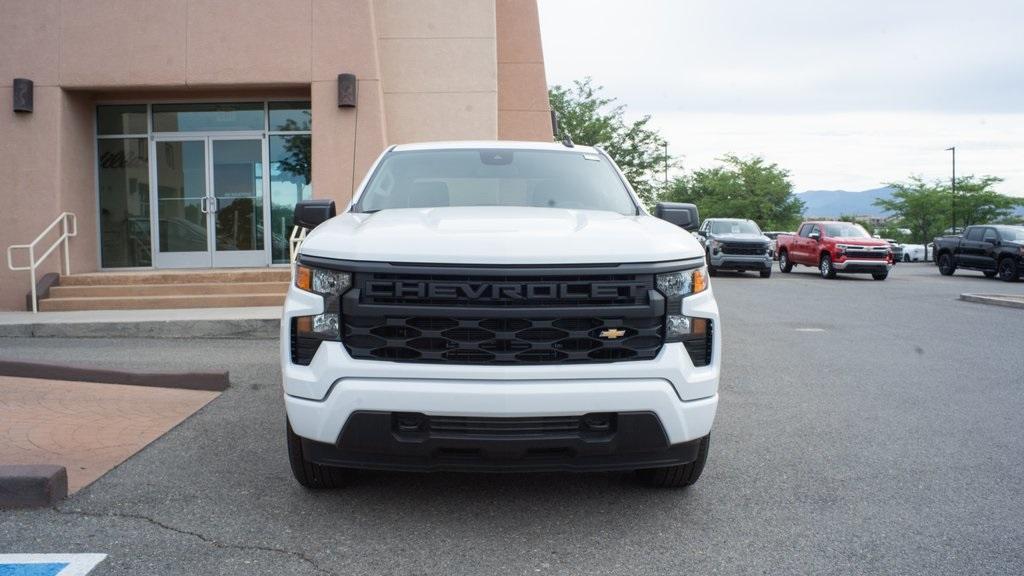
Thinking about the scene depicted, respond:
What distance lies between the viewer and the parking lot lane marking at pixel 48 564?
3.24m

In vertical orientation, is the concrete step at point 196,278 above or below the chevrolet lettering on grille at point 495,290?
below

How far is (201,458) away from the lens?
16.1 ft

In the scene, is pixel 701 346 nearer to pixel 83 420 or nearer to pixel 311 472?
pixel 311 472

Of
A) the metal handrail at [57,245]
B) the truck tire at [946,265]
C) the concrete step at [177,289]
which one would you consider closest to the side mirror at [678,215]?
the concrete step at [177,289]

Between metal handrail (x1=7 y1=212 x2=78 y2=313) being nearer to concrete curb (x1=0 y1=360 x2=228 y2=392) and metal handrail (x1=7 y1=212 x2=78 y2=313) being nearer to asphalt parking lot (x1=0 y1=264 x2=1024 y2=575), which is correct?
concrete curb (x1=0 y1=360 x2=228 y2=392)

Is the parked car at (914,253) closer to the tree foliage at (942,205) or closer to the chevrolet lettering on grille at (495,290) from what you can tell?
the tree foliage at (942,205)

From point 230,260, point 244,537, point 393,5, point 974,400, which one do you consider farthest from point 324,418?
point 393,5

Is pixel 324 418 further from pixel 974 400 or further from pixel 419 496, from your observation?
pixel 974 400

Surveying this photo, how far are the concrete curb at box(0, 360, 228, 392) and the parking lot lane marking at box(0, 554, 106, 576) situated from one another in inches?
140

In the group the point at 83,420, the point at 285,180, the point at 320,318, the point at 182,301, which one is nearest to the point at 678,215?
the point at 320,318

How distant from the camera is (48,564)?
3.32 m

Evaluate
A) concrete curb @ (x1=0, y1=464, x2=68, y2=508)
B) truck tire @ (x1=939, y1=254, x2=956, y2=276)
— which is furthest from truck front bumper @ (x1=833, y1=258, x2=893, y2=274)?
concrete curb @ (x1=0, y1=464, x2=68, y2=508)

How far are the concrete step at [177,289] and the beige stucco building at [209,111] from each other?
1.25 meters

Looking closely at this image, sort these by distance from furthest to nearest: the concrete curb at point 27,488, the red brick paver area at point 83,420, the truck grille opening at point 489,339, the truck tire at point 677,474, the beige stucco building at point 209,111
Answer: the beige stucco building at point 209,111 → the red brick paver area at point 83,420 → the truck tire at point 677,474 → the concrete curb at point 27,488 → the truck grille opening at point 489,339
